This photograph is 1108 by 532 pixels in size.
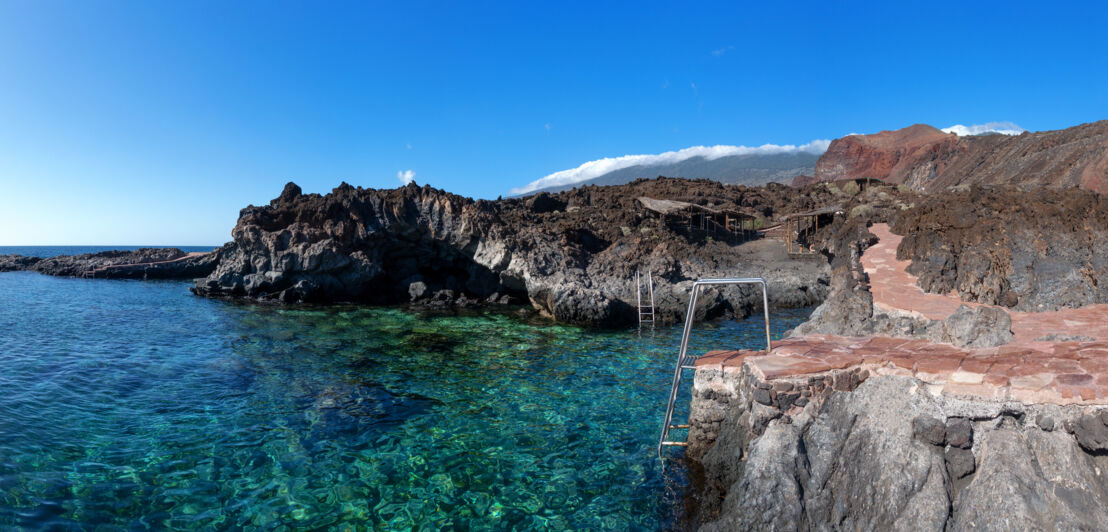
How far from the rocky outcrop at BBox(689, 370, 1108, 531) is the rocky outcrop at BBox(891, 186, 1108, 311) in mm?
5491

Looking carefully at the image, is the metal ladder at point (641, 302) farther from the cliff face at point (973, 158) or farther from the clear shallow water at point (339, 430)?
the cliff face at point (973, 158)

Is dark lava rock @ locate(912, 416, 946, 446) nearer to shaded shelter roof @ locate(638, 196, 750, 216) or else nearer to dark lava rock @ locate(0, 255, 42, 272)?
shaded shelter roof @ locate(638, 196, 750, 216)

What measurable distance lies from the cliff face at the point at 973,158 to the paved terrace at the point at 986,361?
12.6 m

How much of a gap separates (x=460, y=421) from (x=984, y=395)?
293 inches

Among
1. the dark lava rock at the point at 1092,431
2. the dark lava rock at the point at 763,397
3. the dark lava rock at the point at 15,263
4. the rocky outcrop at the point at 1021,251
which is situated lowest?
A: the dark lava rock at the point at 763,397

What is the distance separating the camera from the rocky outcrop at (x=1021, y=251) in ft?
24.9

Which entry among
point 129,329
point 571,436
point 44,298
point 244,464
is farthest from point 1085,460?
point 44,298

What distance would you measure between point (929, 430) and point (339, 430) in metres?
8.35

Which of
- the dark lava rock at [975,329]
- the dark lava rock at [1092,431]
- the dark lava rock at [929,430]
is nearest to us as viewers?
the dark lava rock at [1092,431]

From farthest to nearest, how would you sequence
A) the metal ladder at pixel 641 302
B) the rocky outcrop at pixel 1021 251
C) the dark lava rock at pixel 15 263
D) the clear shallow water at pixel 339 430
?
the dark lava rock at pixel 15 263 < the metal ladder at pixel 641 302 < the rocky outcrop at pixel 1021 251 < the clear shallow water at pixel 339 430

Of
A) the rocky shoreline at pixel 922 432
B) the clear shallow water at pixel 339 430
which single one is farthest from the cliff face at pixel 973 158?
the clear shallow water at pixel 339 430

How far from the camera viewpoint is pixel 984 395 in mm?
3959

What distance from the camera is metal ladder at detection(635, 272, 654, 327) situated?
1893 centimetres

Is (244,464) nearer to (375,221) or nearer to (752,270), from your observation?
(375,221)
